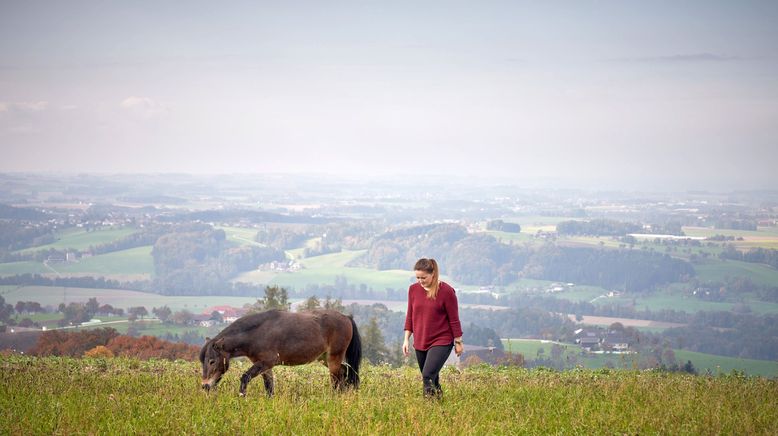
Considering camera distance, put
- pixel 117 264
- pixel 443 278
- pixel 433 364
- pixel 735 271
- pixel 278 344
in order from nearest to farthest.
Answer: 1. pixel 433 364
2. pixel 278 344
3. pixel 735 271
4. pixel 117 264
5. pixel 443 278

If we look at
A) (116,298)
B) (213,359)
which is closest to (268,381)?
(213,359)

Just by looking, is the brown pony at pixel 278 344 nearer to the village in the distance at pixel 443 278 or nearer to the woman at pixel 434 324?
the woman at pixel 434 324

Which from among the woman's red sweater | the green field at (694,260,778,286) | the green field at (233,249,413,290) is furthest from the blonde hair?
the green field at (694,260,778,286)

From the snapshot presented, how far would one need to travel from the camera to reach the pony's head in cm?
1157

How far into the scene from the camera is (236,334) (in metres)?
11.8

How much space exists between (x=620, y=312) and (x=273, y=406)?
134m

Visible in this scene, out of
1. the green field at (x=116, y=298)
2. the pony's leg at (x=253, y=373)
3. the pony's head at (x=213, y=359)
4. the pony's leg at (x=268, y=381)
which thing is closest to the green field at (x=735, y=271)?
the green field at (x=116, y=298)

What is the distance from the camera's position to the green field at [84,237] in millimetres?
179462

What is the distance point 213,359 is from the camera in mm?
11594

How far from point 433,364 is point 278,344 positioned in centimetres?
251

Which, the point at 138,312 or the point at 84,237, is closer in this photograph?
the point at 138,312

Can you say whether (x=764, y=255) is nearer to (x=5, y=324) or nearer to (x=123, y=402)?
(x=5, y=324)

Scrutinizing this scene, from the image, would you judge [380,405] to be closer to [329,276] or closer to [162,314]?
[162,314]

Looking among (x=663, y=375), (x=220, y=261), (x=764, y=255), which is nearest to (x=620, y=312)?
(x=764, y=255)
